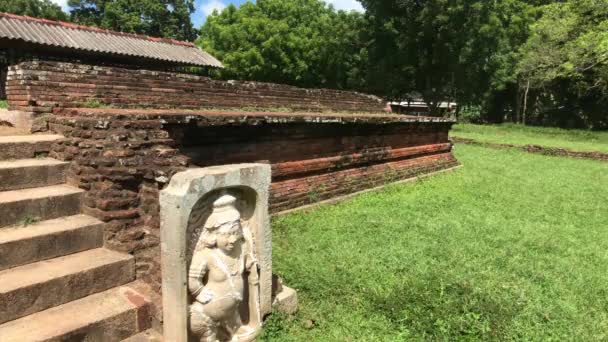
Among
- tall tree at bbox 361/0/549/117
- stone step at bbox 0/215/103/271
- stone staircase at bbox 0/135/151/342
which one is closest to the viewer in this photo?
stone staircase at bbox 0/135/151/342

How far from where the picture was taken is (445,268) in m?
4.11

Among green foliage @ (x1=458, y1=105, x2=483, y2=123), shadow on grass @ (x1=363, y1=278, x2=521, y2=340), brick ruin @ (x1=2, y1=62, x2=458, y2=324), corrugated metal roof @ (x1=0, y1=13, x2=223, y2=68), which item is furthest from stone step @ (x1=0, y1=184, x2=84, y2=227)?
green foliage @ (x1=458, y1=105, x2=483, y2=123)

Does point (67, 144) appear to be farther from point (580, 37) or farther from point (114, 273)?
point (580, 37)

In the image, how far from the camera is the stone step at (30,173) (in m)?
3.25

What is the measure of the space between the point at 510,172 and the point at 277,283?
344 inches

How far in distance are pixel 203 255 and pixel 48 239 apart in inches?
45.3

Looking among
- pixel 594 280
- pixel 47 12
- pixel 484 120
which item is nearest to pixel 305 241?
pixel 594 280

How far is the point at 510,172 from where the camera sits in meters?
10.3

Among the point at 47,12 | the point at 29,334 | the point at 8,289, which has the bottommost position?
the point at 29,334

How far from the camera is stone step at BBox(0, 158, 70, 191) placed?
3254 millimetres

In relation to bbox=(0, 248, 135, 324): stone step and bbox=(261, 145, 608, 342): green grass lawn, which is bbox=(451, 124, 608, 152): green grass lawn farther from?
bbox=(0, 248, 135, 324): stone step

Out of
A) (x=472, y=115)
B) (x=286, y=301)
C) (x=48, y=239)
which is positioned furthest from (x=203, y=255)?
(x=472, y=115)

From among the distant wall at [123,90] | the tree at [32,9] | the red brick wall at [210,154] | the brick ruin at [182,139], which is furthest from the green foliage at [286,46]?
the distant wall at [123,90]

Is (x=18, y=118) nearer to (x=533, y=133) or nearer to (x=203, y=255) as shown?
(x=203, y=255)
